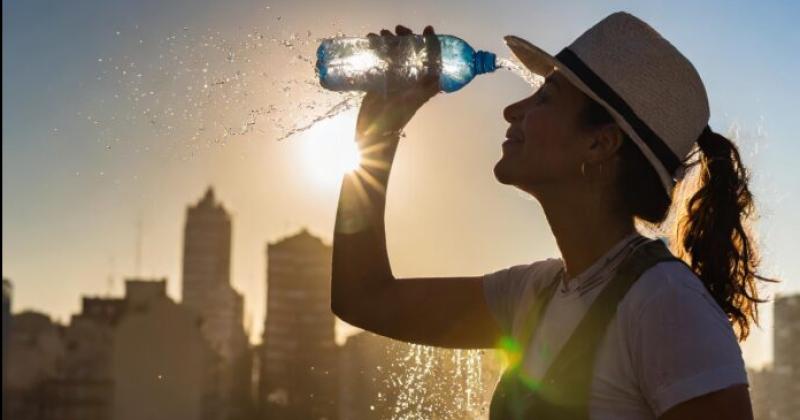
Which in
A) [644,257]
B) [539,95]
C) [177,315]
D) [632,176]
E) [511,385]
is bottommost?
[511,385]

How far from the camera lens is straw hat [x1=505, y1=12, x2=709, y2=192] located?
3.18 metres

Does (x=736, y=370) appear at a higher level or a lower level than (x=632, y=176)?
lower

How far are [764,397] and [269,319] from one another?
57.1 metres

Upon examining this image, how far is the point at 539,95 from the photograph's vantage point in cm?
334

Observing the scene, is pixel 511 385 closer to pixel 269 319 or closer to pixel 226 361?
pixel 226 361

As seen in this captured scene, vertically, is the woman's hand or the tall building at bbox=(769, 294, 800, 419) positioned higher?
the tall building at bbox=(769, 294, 800, 419)

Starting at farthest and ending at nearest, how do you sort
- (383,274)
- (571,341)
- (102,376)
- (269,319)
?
1. (269,319)
2. (102,376)
3. (383,274)
4. (571,341)

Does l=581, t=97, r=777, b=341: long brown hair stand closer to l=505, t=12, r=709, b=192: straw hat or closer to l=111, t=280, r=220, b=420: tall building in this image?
l=505, t=12, r=709, b=192: straw hat

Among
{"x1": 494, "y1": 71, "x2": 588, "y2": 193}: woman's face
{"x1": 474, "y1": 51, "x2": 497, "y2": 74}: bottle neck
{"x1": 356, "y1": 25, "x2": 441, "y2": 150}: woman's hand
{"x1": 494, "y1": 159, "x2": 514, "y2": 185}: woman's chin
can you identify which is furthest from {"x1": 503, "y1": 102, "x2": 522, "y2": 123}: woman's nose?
{"x1": 474, "y1": 51, "x2": 497, "y2": 74}: bottle neck

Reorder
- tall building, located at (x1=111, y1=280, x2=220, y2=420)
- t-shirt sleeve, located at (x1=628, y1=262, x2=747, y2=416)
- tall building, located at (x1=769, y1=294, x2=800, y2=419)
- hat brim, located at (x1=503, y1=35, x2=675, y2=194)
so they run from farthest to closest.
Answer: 1. tall building, located at (x1=769, y1=294, x2=800, y2=419)
2. tall building, located at (x1=111, y1=280, x2=220, y2=420)
3. hat brim, located at (x1=503, y1=35, x2=675, y2=194)
4. t-shirt sleeve, located at (x1=628, y1=262, x2=747, y2=416)

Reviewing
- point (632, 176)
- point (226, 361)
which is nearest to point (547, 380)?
point (632, 176)

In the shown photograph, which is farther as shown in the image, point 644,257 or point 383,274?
point 383,274

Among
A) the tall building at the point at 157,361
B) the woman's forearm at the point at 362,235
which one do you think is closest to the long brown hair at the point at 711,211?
the woman's forearm at the point at 362,235

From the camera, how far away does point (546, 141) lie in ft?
10.7
